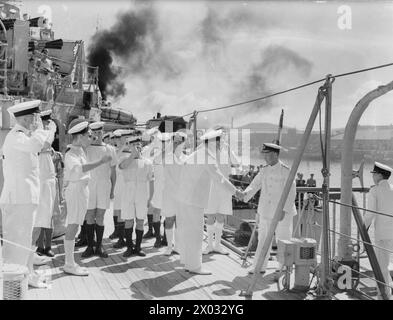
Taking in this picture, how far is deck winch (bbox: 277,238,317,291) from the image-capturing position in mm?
4496

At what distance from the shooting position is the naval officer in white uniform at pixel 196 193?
16.5 ft

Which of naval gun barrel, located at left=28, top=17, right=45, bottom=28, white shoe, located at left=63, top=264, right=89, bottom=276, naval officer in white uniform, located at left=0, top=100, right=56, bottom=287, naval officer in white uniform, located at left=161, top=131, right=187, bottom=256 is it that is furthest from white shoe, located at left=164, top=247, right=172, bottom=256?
naval gun barrel, located at left=28, top=17, right=45, bottom=28

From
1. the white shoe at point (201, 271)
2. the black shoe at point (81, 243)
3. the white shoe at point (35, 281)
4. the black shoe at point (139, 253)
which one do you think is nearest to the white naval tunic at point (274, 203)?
the white shoe at point (201, 271)

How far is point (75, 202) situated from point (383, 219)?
3.67m

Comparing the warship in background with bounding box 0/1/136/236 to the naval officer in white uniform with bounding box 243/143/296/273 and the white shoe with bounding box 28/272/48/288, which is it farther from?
the naval officer in white uniform with bounding box 243/143/296/273

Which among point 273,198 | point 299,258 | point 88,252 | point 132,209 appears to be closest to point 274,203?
point 273,198

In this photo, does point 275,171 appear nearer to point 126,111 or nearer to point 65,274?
point 65,274

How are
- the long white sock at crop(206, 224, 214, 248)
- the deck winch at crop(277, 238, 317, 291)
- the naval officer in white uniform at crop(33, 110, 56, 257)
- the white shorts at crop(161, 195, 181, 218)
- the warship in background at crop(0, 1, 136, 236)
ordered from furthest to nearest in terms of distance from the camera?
the warship in background at crop(0, 1, 136, 236) < the long white sock at crop(206, 224, 214, 248) < the white shorts at crop(161, 195, 181, 218) < the naval officer in white uniform at crop(33, 110, 56, 257) < the deck winch at crop(277, 238, 317, 291)

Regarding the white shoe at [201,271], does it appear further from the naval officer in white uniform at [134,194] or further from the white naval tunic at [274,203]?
the naval officer in white uniform at [134,194]

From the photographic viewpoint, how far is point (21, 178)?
13.1ft
